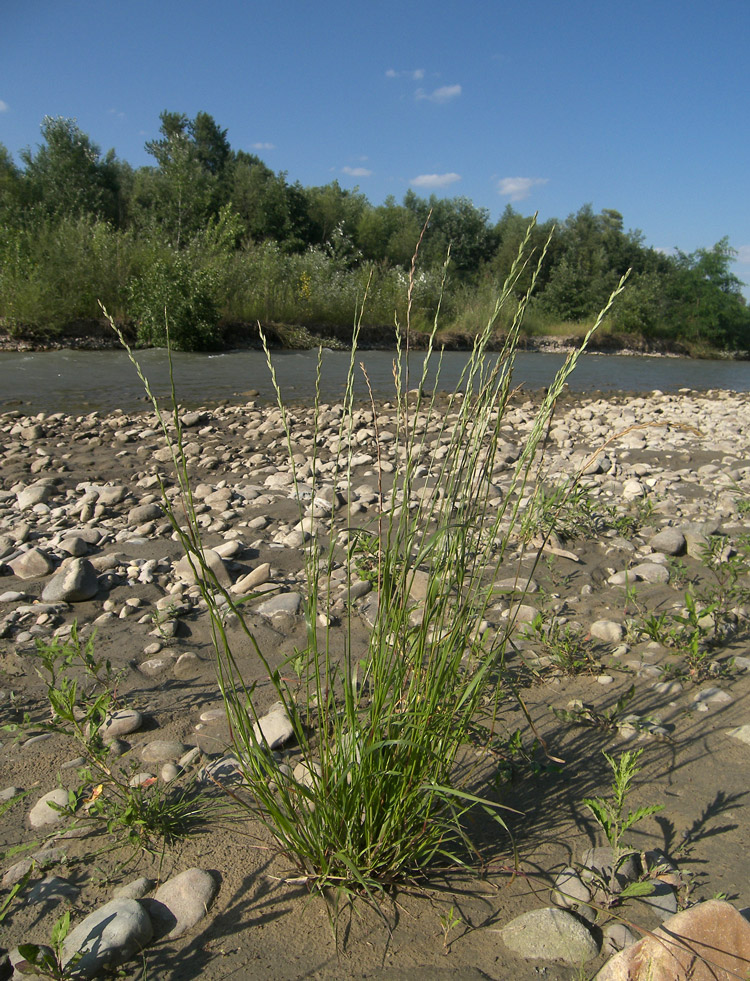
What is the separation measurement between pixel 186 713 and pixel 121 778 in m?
0.39

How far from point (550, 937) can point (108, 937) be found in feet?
3.07

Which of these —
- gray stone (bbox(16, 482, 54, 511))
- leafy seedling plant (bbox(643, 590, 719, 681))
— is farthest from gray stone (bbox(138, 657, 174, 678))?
gray stone (bbox(16, 482, 54, 511))

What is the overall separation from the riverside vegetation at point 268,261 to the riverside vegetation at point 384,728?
2741 millimetres

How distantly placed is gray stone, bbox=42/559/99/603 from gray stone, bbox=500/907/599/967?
249 cm

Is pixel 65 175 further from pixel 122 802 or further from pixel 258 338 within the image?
pixel 122 802

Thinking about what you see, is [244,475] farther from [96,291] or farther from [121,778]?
[96,291]

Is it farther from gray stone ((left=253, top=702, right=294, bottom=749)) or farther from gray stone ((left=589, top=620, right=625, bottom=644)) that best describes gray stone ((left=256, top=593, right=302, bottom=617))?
gray stone ((left=589, top=620, right=625, bottom=644))

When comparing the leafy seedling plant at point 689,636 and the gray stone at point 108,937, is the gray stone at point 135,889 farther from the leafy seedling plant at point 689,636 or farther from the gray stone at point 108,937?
the leafy seedling plant at point 689,636

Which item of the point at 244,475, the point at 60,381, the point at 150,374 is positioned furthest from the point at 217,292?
the point at 244,475

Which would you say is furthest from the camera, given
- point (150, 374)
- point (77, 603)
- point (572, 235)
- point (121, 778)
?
point (572, 235)

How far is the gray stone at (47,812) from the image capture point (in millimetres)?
1766

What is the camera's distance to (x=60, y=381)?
1132cm

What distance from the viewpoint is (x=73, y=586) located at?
315 cm

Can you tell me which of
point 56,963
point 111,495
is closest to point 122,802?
point 56,963
